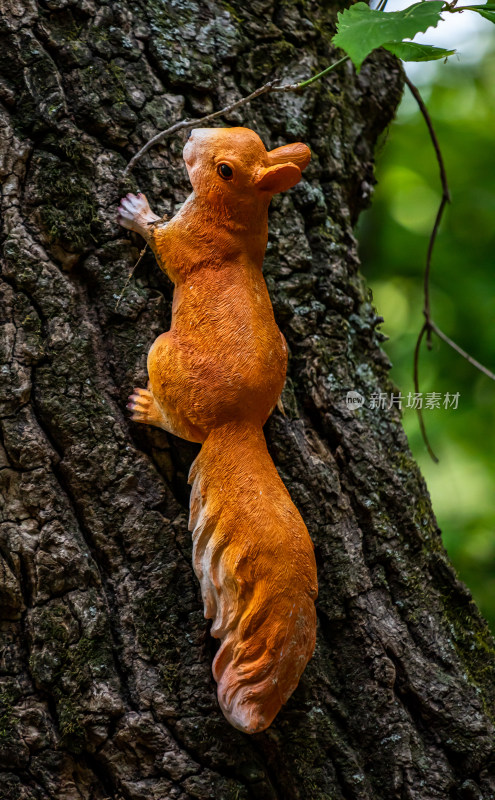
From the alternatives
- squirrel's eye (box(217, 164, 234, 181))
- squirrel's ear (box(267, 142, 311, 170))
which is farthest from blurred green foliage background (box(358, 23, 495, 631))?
squirrel's eye (box(217, 164, 234, 181))

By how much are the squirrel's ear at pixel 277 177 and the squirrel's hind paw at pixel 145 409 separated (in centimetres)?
65

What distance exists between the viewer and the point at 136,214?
69.7 inches

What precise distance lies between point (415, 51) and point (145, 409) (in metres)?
1.10

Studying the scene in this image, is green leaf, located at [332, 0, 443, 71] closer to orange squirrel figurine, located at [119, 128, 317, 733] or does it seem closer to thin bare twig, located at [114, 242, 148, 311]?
orange squirrel figurine, located at [119, 128, 317, 733]

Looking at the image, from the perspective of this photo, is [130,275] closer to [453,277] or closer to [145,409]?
[145,409]

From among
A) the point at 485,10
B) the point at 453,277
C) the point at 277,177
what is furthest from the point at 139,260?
the point at 453,277

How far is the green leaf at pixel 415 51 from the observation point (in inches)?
53.2

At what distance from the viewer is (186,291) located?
1.66 metres

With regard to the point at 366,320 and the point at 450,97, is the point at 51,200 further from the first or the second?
the point at 450,97

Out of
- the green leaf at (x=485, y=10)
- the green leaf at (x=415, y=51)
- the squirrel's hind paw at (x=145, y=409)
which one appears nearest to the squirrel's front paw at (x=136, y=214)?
the squirrel's hind paw at (x=145, y=409)

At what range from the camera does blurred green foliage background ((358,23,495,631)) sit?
376 centimetres

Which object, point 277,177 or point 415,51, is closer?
point 415,51

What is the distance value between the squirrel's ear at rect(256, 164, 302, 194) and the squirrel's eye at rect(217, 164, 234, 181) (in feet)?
0.25

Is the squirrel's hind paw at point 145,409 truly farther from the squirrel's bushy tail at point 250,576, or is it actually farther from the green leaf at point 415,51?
the green leaf at point 415,51
